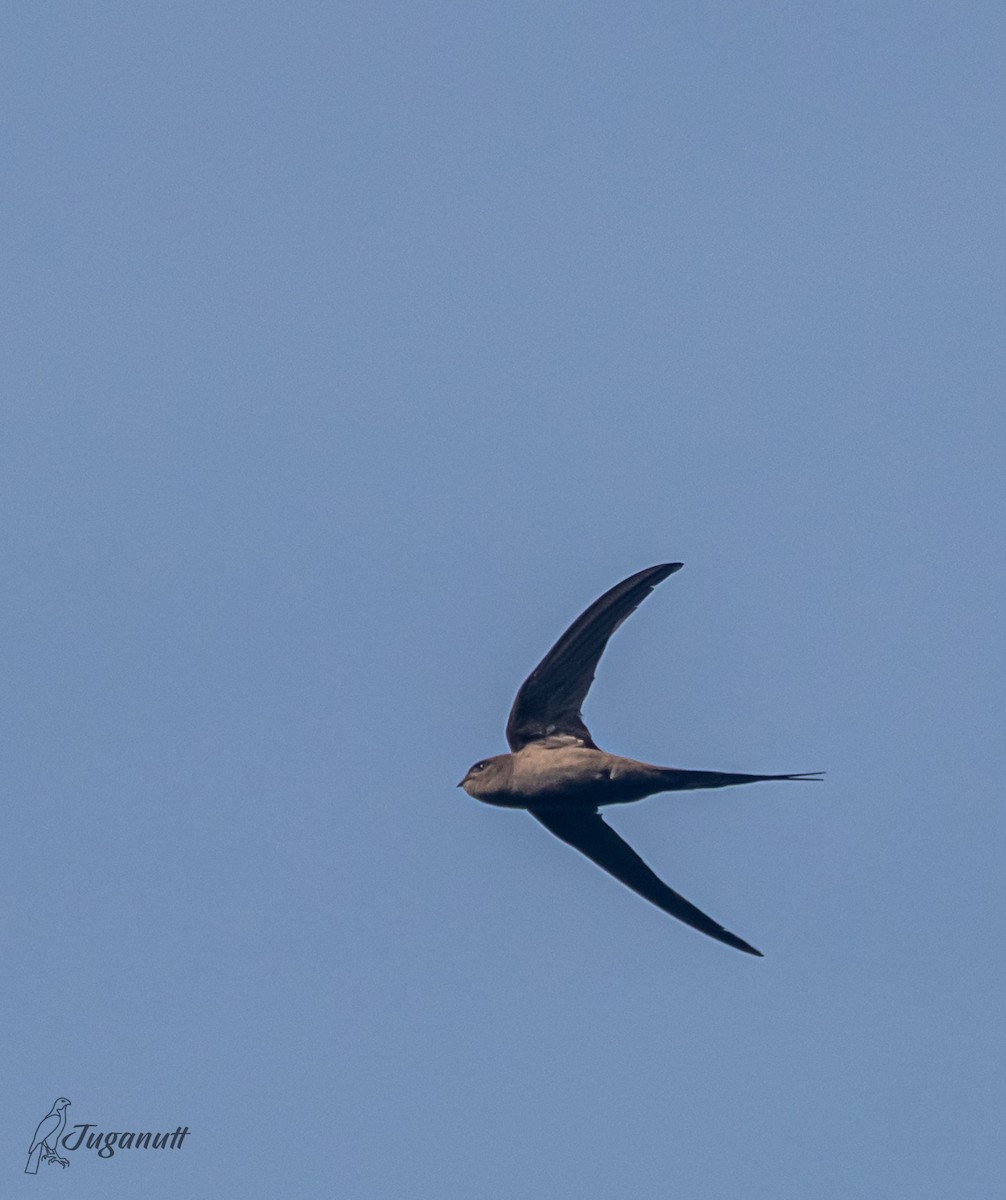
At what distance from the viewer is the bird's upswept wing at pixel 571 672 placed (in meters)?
19.6

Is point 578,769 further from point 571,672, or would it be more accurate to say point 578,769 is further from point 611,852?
point 611,852

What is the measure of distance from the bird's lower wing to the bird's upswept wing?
94cm

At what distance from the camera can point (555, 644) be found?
19.9m

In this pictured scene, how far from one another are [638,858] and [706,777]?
8.37 feet

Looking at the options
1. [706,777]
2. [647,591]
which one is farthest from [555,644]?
[706,777]

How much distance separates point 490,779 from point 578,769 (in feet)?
3.99

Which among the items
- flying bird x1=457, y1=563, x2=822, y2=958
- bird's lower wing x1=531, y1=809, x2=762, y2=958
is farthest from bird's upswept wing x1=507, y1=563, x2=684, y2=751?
bird's lower wing x1=531, y1=809, x2=762, y2=958

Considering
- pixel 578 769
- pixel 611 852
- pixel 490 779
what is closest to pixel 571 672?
pixel 578 769

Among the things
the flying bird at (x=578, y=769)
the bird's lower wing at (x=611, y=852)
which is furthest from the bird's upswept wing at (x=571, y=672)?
the bird's lower wing at (x=611, y=852)

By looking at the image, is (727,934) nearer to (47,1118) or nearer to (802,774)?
(802,774)

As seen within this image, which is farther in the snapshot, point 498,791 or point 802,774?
point 498,791

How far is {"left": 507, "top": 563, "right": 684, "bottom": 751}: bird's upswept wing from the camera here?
19609 mm

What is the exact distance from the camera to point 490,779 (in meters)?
20.5

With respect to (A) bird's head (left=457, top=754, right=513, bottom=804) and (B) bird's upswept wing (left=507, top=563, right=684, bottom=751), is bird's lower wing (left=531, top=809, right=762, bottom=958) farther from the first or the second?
(B) bird's upswept wing (left=507, top=563, right=684, bottom=751)
